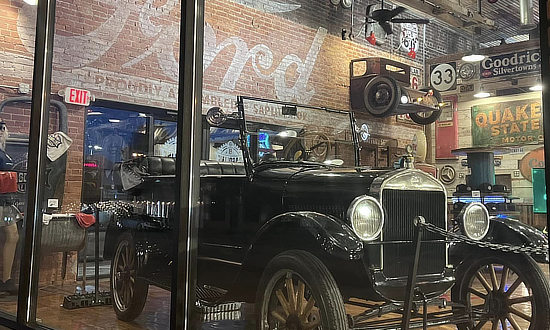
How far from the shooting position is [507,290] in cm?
217

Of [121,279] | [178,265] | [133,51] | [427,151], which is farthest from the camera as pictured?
[133,51]

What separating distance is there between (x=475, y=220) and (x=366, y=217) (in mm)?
482

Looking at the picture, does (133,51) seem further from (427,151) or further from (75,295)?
(427,151)

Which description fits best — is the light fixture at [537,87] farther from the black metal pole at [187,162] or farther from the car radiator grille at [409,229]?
the black metal pole at [187,162]

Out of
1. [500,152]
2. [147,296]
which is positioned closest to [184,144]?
[147,296]

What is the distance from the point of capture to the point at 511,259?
213 cm

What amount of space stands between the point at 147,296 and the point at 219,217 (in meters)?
0.68

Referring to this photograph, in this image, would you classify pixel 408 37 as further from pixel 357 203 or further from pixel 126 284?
pixel 126 284

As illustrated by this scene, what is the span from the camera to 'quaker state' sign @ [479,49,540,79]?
1930 mm

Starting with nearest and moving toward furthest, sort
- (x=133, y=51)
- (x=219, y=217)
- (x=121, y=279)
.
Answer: (x=219, y=217) < (x=121, y=279) < (x=133, y=51)

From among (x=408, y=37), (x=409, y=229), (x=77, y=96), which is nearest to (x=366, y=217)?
(x=409, y=229)

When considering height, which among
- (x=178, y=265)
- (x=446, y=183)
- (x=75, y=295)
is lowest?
(x=75, y=295)

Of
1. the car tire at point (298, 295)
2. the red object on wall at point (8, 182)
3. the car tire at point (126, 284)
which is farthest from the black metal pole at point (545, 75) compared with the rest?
the red object on wall at point (8, 182)

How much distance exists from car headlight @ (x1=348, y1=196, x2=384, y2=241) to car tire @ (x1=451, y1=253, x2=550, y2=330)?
387 mm
